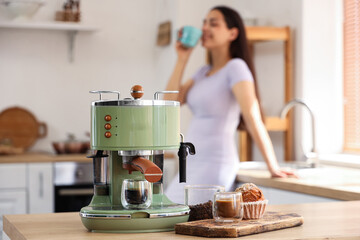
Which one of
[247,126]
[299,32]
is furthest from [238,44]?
[299,32]

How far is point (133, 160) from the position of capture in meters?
1.56

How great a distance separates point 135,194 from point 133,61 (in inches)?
135

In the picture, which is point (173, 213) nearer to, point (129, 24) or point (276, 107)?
point (276, 107)

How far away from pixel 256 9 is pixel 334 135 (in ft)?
3.35

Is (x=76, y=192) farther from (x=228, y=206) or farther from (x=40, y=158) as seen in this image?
(x=228, y=206)

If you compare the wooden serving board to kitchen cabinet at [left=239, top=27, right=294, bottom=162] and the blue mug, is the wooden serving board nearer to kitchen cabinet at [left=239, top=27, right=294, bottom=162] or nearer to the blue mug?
the blue mug

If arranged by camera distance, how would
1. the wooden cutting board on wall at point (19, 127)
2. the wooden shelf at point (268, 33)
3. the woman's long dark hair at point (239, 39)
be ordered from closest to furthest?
the woman's long dark hair at point (239, 39) < the wooden shelf at point (268, 33) < the wooden cutting board on wall at point (19, 127)

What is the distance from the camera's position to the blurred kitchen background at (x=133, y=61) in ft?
12.2

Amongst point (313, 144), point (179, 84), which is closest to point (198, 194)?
point (179, 84)

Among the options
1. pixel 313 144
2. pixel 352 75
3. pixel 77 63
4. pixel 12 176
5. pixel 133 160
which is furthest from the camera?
pixel 77 63

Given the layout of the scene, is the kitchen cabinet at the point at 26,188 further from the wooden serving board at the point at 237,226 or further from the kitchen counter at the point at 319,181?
the wooden serving board at the point at 237,226

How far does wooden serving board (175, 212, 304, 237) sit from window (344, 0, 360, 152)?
2173 mm

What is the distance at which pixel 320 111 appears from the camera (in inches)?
147

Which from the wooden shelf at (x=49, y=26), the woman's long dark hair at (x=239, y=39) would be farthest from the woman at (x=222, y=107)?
the wooden shelf at (x=49, y=26)
